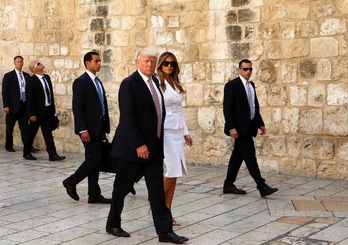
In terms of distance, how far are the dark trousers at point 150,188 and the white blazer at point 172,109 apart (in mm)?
511

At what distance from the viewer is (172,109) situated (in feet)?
22.8

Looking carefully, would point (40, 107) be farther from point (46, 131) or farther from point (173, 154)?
point (173, 154)

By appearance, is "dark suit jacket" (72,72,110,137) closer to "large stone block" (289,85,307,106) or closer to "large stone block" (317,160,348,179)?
"large stone block" (289,85,307,106)

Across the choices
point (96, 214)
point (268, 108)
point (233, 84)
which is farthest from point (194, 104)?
point (96, 214)

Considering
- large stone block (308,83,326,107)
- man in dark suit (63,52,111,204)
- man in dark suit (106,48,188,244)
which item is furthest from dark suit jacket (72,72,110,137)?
large stone block (308,83,326,107)

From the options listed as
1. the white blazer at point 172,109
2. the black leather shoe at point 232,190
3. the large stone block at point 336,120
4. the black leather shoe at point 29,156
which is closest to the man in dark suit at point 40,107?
the black leather shoe at point 29,156

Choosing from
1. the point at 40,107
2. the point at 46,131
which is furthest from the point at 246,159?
the point at 40,107

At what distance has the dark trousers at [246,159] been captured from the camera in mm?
8383

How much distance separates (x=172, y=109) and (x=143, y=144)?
29.2 inches

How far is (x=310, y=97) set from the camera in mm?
9984

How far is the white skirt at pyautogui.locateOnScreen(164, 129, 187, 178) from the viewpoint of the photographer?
6.82 metres

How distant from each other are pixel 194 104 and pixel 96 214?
13.2 ft

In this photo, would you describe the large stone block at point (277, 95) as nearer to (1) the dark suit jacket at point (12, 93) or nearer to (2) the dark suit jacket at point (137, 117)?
(2) the dark suit jacket at point (137, 117)

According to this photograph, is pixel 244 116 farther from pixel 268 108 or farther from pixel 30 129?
pixel 30 129
